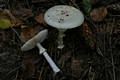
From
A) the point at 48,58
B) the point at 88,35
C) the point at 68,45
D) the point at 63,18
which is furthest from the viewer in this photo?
the point at 68,45

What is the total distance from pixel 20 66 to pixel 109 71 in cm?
129

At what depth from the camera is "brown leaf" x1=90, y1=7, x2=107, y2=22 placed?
2737 millimetres

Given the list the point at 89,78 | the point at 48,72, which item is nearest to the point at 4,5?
the point at 48,72

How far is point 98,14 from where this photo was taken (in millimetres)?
2760

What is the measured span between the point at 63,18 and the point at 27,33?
0.73m

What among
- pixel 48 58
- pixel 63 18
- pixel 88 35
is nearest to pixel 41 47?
pixel 48 58

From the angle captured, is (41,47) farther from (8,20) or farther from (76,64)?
(8,20)

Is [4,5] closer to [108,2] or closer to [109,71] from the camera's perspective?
[108,2]

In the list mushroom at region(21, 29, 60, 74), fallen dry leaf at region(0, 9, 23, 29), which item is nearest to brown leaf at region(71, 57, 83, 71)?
mushroom at region(21, 29, 60, 74)

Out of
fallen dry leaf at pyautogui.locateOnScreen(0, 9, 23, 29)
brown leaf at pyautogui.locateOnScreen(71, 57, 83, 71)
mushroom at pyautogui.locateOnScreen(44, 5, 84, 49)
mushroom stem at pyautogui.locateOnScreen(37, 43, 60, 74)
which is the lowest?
brown leaf at pyautogui.locateOnScreen(71, 57, 83, 71)

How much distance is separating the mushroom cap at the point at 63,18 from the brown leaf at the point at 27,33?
47 cm

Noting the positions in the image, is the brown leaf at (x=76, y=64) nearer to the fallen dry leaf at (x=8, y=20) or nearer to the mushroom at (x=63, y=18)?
the mushroom at (x=63, y=18)

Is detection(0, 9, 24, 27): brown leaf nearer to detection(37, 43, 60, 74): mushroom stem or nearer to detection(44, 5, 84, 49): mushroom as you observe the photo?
detection(37, 43, 60, 74): mushroom stem

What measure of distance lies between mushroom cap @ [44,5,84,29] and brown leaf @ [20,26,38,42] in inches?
18.6
